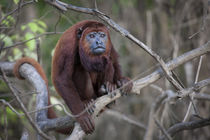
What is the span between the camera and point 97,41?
138 inches

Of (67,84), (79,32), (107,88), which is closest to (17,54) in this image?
(79,32)

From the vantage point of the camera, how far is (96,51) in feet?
11.3

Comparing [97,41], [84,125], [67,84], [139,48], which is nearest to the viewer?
[84,125]

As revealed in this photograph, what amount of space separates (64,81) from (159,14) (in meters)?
4.65

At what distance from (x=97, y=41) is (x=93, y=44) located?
0.23 feet

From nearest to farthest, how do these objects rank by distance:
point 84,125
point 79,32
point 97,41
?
point 84,125, point 97,41, point 79,32

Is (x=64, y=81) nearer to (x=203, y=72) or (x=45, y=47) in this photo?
(x=45, y=47)

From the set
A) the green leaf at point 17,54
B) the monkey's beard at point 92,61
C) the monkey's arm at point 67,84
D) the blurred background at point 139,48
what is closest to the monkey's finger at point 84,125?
the monkey's arm at point 67,84

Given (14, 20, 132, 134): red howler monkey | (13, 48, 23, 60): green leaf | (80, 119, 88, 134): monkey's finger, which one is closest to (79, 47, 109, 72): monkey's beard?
(14, 20, 132, 134): red howler monkey

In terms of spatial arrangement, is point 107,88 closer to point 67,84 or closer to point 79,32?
point 67,84

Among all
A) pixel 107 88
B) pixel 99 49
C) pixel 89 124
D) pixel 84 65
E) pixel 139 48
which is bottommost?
pixel 89 124

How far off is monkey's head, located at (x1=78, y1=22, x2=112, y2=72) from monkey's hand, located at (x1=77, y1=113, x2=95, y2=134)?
0.81 meters

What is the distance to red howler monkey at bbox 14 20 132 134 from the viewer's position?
341 cm

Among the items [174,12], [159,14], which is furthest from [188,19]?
[159,14]
